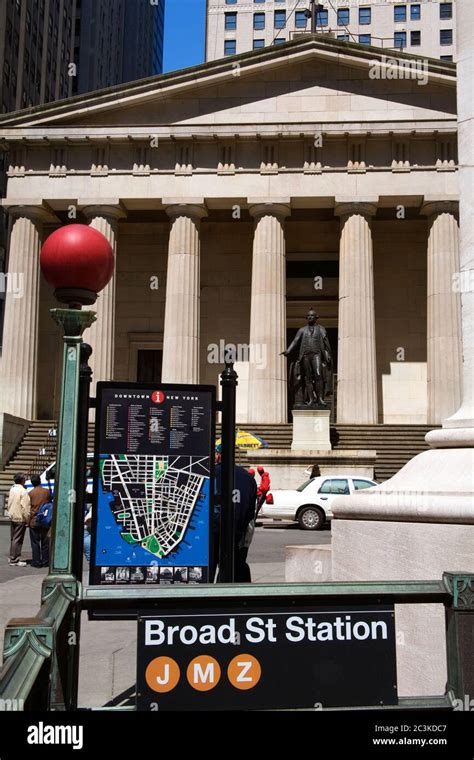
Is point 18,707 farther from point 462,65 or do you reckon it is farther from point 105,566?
point 462,65

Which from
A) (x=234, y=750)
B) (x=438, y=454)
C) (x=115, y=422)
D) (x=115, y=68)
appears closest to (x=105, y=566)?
(x=115, y=422)

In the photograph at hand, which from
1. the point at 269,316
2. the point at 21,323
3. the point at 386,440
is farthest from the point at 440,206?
the point at 21,323

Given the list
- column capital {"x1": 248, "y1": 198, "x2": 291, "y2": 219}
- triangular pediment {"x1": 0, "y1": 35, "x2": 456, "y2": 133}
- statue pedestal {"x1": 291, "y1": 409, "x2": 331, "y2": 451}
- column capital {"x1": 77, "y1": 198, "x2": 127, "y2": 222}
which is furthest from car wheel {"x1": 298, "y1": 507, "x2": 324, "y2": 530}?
triangular pediment {"x1": 0, "y1": 35, "x2": 456, "y2": 133}

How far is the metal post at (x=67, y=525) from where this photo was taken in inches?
127

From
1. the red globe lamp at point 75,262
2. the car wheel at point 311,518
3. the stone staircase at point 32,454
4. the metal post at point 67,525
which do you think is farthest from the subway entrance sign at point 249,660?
the stone staircase at point 32,454

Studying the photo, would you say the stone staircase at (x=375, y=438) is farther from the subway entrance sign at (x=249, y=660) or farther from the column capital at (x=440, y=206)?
the subway entrance sign at (x=249, y=660)

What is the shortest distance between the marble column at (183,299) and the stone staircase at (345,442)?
13.2ft

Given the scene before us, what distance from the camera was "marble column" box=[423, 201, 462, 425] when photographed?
3312 centimetres

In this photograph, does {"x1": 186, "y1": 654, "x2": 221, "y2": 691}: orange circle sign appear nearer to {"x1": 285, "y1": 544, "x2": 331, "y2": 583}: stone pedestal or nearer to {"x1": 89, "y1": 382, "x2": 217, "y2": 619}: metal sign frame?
{"x1": 89, "y1": 382, "x2": 217, "y2": 619}: metal sign frame

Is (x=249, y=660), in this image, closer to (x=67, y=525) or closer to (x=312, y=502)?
(x=67, y=525)

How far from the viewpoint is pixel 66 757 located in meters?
2.60

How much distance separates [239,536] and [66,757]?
497cm

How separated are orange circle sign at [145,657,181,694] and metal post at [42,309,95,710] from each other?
0.35 m

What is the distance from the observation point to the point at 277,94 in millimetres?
36125
